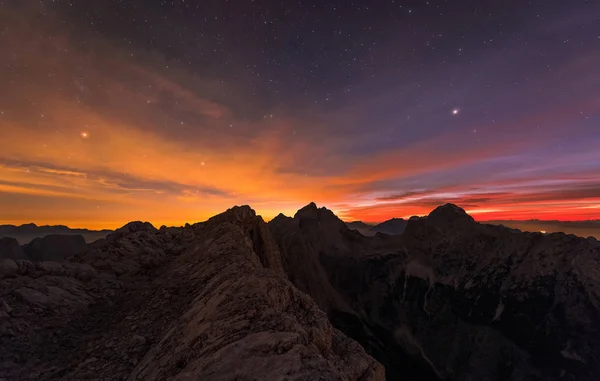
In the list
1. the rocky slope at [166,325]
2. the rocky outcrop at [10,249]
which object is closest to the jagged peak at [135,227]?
the rocky slope at [166,325]

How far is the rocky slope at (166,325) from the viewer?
384 inches

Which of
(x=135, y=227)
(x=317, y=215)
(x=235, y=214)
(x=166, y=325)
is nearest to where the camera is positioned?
(x=166, y=325)

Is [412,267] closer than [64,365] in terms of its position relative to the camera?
No

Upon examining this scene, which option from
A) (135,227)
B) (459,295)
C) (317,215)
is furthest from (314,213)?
(135,227)

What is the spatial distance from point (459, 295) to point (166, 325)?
469ft

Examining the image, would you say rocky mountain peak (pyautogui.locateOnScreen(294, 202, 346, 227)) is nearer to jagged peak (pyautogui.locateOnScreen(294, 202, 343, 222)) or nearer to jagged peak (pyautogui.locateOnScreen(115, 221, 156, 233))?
jagged peak (pyautogui.locateOnScreen(294, 202, 343, 222))

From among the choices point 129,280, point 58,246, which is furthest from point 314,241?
point 129,280

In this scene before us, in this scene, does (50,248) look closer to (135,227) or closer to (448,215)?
(135,227)

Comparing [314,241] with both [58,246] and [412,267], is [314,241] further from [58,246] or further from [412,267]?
[58,246]

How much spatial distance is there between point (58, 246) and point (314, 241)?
121 meters

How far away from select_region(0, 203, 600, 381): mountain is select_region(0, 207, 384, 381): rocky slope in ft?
0.25

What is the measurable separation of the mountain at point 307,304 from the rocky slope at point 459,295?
1.68 ft

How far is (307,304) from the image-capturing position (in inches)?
628

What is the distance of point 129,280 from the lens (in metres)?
25.8
